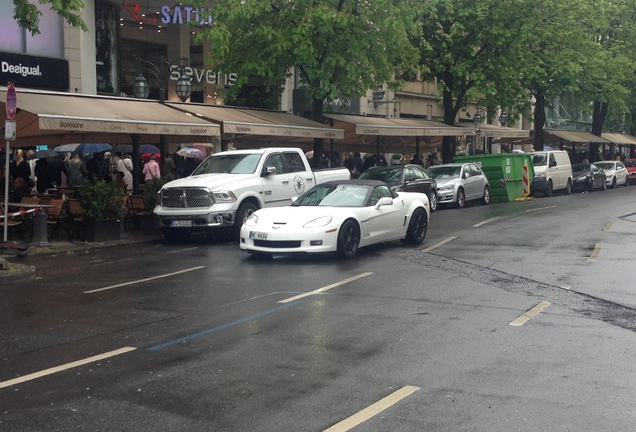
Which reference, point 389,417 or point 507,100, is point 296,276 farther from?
point 507,100

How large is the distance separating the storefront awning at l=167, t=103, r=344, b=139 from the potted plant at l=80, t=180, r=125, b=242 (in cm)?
466

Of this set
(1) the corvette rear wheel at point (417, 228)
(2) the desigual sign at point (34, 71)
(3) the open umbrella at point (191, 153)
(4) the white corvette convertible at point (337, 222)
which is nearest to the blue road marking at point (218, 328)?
(4) the white corvette convertible at point (337, 222)

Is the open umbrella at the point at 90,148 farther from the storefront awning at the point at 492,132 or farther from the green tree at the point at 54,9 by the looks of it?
the storefront awning at the point at 492,132

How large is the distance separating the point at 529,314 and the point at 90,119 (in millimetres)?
11396

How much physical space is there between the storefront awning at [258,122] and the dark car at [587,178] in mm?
17998

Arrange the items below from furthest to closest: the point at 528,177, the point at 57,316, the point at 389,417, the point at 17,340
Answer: the point at 528,177 < the point at 57,316 < the point at 17,340 < the point at 389,417

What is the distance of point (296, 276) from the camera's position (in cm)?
1216

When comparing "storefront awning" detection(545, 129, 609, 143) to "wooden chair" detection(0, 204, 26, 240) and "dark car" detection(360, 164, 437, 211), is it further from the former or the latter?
"wooden chair" detection(0, 204, 26, 240)

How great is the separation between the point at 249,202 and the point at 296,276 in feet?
18.9

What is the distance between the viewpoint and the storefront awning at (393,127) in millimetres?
29250

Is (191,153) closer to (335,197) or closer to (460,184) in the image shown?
(460,184)

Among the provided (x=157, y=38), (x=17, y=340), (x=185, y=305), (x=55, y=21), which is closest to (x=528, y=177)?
(x=157, y=38)

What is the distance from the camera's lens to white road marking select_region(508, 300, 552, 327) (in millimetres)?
8812

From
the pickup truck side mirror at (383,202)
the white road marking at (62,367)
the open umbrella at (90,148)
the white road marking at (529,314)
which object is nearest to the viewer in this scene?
the white road marking at (62,367)
